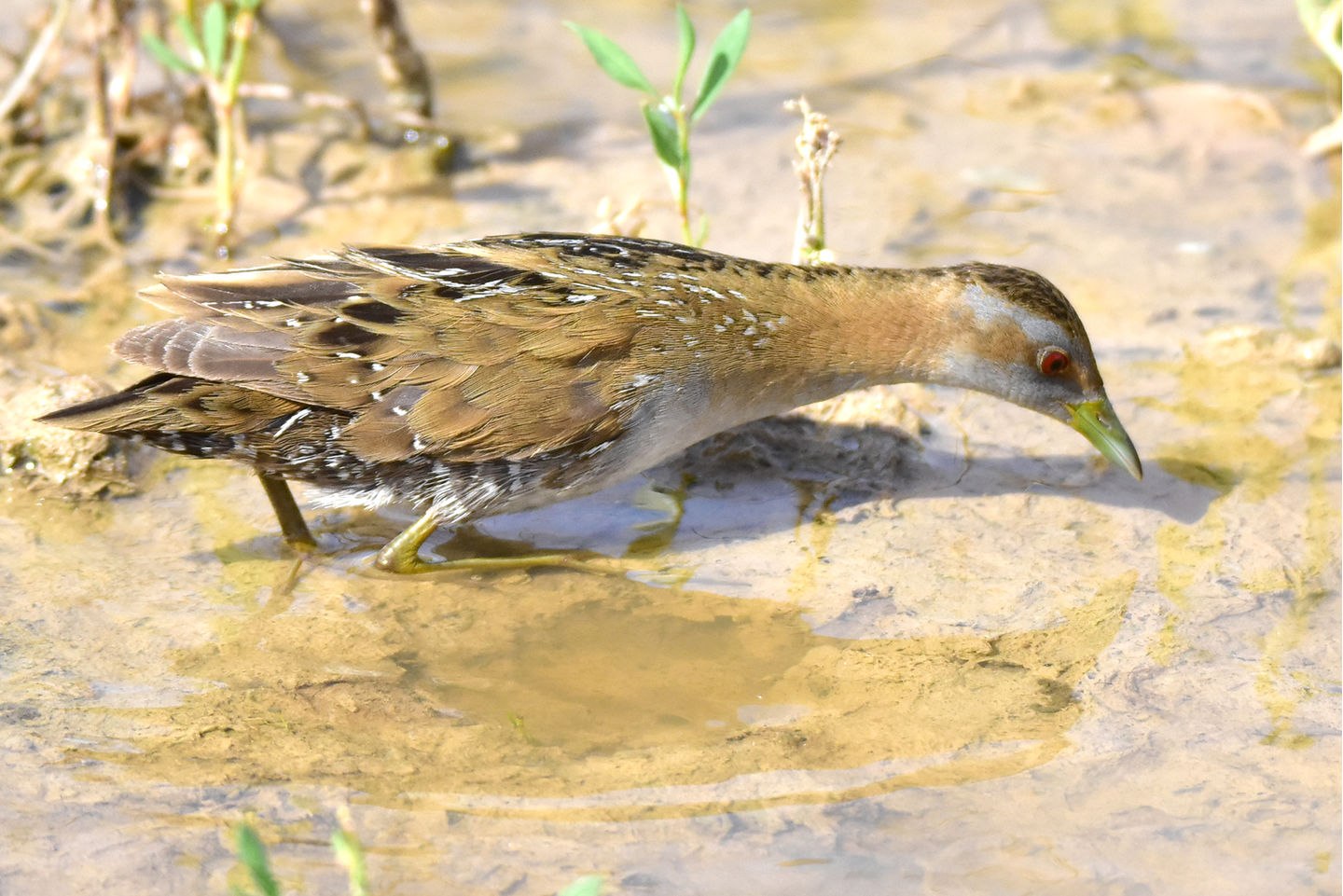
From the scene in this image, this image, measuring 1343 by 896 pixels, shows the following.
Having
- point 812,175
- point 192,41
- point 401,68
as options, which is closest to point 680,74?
point 812,175

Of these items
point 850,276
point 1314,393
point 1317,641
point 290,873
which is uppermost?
point 850,276

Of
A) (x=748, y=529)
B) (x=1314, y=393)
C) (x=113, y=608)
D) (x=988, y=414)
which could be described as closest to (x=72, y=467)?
(x=113, y=608)

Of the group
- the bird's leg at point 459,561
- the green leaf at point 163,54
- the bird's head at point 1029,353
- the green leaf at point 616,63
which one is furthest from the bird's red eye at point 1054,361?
the green leaf at point 163,54

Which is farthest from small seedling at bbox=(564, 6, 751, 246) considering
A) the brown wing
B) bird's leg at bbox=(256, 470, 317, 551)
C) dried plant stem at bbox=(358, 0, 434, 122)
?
dried plant stem at bbox=(358, 0, 434, 122)

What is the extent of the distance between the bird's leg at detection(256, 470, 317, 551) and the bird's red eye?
8.38 ft

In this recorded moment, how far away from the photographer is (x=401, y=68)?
7.16m

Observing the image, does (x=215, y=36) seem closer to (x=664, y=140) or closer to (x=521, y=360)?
(x=664, y=140)

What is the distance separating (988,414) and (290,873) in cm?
329

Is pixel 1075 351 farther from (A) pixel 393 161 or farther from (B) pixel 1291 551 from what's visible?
(A) pixel 393 161

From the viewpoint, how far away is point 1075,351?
4938 mm

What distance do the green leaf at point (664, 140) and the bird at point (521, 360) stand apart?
612 millimetres

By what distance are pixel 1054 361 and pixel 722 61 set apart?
165 cm

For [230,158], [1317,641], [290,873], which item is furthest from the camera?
[230,158]

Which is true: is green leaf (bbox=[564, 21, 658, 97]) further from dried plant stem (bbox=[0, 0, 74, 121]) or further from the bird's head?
dried plant stem (bbox=[0, 0, 74, 121])
